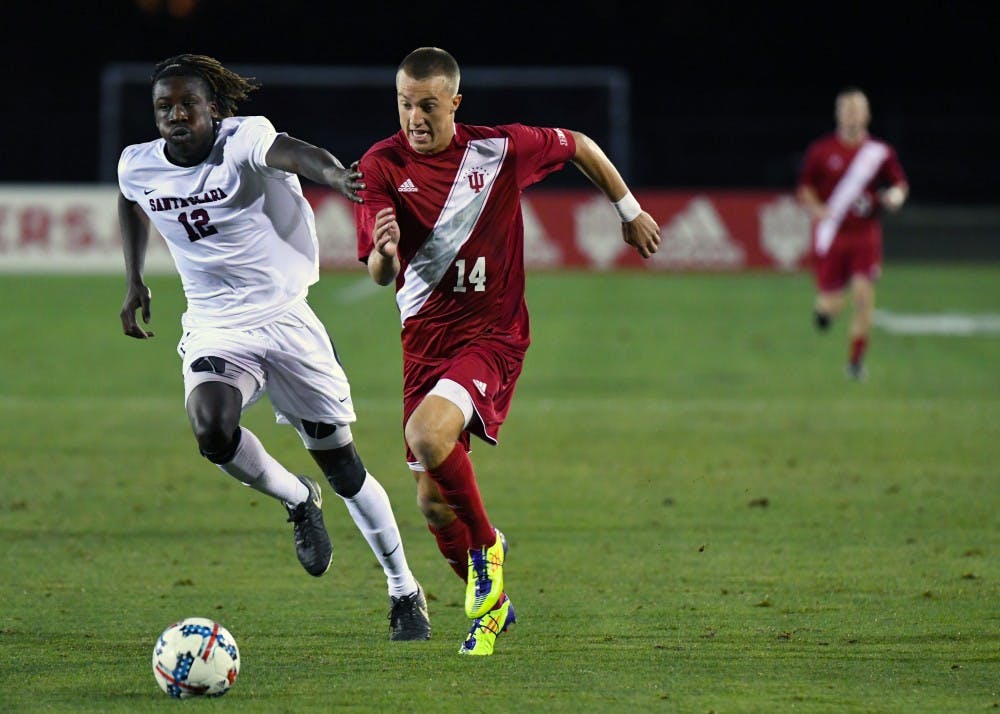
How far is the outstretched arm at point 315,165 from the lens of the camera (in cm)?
535

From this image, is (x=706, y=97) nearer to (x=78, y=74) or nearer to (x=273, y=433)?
(x=78, y=74)

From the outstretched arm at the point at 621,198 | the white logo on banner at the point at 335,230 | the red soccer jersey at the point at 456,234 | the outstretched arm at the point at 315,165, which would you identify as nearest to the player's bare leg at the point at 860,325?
the outstretched arm at the point at 621,198

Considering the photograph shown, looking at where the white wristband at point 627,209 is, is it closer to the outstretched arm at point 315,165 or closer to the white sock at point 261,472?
the outstretched arm at point 315,165

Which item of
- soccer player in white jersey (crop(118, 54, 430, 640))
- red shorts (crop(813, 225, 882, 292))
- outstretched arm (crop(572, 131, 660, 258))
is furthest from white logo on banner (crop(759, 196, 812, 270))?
soccer player in white jersey (crop(118, 54, 430, 640))

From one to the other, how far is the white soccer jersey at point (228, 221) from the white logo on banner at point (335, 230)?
19.9 m

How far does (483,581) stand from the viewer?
18.1 feet

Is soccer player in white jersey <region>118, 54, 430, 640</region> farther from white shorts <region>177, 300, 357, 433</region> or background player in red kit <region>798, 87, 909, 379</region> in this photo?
background player in red kit <region>798, 87, 909, 379</region>

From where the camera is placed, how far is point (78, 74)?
35688mm

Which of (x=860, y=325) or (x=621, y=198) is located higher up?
(x=621, y=198)

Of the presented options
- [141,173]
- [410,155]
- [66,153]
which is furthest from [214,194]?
[66,153]

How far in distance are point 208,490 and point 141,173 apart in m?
3.35

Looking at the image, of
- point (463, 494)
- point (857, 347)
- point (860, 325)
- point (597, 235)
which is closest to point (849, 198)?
point (860, 325)

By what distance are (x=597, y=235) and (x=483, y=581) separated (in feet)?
71.4

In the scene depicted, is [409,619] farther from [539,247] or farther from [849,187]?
[539,247]
